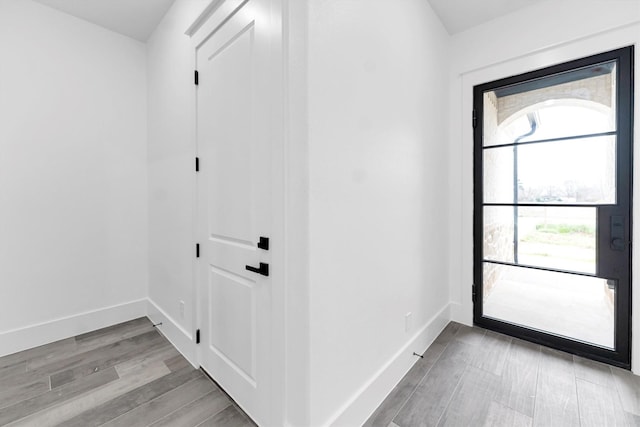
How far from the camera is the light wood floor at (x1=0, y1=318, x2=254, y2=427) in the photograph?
1495mm

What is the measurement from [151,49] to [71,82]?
0.76 meters

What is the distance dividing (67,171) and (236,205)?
1.98 metres

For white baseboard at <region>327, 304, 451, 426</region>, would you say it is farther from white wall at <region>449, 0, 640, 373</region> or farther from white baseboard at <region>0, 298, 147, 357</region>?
white baseboard at <region>0, 298, 147, 357</region>

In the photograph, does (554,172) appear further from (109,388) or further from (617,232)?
(109,388)

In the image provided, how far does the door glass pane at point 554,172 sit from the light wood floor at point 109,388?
2667 millimetres

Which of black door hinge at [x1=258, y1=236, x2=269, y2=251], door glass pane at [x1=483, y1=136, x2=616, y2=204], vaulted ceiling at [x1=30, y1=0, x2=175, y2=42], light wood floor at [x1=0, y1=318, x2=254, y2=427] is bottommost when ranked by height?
light wood floor at [x1=0, y1=318, x2=254, y2=427]

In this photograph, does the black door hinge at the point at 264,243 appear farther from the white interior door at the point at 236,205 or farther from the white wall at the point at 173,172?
the white wall at the point at 173,172

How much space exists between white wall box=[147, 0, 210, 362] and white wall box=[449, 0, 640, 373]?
2.28 metres

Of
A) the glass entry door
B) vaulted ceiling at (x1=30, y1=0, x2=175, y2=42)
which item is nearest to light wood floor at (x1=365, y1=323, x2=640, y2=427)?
the glass entry door

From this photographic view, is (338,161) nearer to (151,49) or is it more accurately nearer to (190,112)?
(190,112)

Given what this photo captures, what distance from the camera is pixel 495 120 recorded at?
249 cm

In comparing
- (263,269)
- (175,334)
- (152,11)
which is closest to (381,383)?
(263,269)

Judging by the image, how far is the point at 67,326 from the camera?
2.40 metres

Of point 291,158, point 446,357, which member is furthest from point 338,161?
point 446,357
